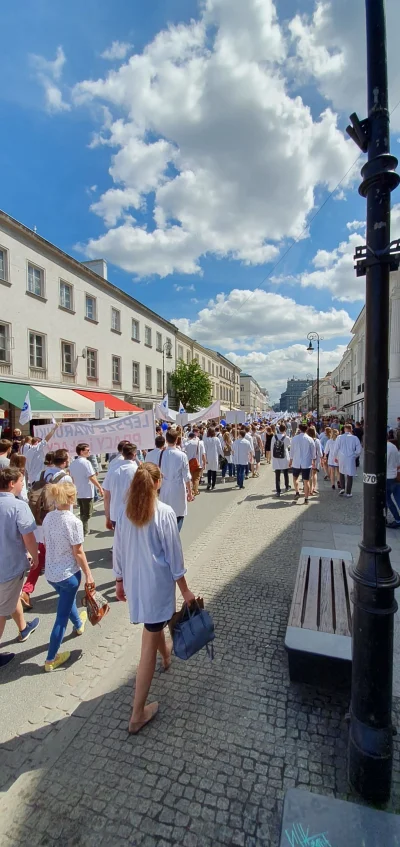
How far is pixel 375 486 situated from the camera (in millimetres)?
2129

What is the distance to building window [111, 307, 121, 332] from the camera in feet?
90.2

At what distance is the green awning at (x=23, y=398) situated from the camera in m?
16.0

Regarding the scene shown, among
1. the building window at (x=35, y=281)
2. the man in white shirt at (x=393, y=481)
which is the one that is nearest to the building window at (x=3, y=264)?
the building window at (x=35, y=281)

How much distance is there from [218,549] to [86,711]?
12.0 feet

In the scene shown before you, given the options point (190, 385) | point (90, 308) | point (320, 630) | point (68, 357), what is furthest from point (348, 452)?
point (190, 385)

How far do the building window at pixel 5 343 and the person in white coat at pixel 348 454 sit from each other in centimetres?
1517

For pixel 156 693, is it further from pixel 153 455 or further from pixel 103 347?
pixel 103 347

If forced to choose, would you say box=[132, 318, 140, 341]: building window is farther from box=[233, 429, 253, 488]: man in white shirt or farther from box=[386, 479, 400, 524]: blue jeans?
box=[386, 479, 400, 524]: blue jeans

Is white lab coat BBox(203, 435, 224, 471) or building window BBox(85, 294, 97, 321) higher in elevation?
building window BBox(85, 294, 97, 321)

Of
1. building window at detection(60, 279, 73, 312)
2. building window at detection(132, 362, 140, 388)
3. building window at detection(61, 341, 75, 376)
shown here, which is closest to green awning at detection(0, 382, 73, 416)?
building window at detection(61, 341, 75, 376)

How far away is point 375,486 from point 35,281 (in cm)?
2135

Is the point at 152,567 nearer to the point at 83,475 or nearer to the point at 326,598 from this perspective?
the point at 326,598

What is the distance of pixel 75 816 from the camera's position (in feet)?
6.90

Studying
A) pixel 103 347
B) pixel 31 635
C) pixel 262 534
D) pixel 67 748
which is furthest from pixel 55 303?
pixel 67 748
